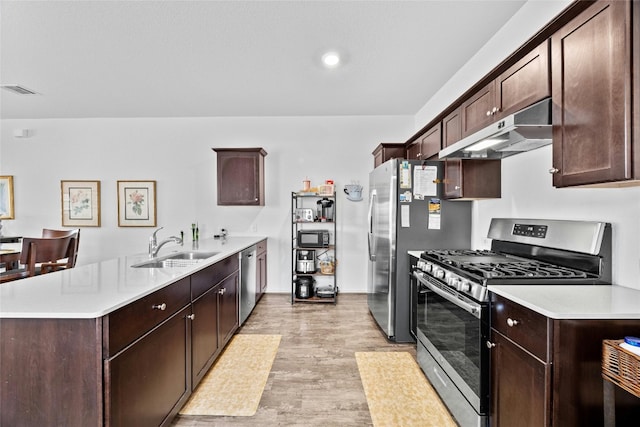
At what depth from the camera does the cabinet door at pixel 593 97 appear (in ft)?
4.01

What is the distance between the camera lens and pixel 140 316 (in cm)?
149

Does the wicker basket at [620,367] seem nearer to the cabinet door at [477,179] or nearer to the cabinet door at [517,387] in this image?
the cabinet door at [517,387]

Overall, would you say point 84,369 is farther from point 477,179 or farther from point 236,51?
point 477,179

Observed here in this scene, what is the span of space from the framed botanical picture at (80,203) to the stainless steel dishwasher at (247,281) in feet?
9.46

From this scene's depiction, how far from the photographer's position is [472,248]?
307 centimetres

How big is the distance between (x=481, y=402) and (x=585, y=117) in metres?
1.44

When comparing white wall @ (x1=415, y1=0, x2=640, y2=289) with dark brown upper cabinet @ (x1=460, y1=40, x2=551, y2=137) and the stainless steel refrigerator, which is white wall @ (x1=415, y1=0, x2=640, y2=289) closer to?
the stainless steel refrigerator

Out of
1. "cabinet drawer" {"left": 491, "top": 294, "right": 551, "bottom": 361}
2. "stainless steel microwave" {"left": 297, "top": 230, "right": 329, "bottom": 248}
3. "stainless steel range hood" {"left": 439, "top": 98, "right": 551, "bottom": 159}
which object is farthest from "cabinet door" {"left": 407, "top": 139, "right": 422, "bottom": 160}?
"cabinet drawer" {"left": 491, "top": 294, "right": 551, "bottom": 361}

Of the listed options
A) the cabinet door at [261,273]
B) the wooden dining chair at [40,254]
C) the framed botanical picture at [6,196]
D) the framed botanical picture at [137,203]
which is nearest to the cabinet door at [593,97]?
the cabinet door at [261,273]

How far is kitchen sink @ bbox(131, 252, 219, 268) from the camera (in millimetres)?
2525

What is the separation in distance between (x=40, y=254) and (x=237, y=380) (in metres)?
2.44

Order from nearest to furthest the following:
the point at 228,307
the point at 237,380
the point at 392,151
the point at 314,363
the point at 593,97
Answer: the point at 593,97 < the point at 237,380 < the point at 314,363 < the point at 228,307 < the point at 392,151

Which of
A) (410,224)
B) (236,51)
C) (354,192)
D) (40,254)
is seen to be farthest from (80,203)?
(410,224)

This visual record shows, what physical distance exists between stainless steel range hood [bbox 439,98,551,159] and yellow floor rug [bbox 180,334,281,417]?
7.11 feet
